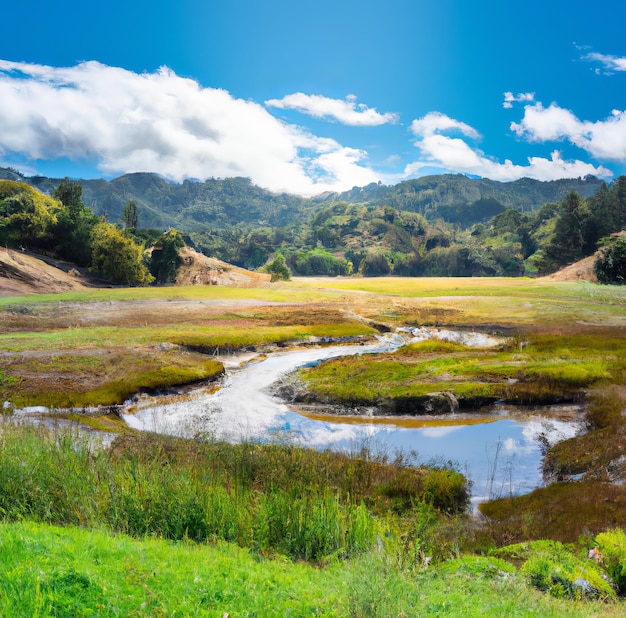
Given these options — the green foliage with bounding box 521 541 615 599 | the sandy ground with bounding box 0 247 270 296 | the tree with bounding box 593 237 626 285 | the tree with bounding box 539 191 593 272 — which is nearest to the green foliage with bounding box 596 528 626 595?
the green foliage with bounding box 521 541 615 599

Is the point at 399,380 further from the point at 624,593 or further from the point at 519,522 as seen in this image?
the point at 624,593

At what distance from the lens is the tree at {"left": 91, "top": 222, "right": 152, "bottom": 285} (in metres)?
65.9

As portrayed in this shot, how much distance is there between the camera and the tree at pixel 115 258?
65938 mm

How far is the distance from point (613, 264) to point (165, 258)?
66.5m

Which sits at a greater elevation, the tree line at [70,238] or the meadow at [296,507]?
the tree line at [70,238]

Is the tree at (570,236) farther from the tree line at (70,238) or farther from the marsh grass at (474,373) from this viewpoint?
the tree line at (70,238)

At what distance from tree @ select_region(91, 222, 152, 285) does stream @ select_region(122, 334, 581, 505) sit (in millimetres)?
46005

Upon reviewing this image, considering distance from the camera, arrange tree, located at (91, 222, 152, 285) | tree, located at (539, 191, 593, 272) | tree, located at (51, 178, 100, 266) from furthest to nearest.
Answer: tree, located at (539, 191, 593, 272) < tree, located at (51, 178, 100, 266) < tree, located at (91, 222, 152, 285)

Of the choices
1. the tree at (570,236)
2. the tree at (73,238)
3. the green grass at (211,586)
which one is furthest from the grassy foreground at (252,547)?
the tree at (570,236)

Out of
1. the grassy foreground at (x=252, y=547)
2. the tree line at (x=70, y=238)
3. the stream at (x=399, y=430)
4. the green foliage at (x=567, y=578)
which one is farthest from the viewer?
the tree line at (x=70, y=238)

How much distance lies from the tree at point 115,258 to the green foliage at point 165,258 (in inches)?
552

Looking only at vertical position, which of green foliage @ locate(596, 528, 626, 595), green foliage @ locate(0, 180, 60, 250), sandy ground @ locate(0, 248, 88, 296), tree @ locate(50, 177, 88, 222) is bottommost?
green foliage @ locate(596, 528, 626, 595)

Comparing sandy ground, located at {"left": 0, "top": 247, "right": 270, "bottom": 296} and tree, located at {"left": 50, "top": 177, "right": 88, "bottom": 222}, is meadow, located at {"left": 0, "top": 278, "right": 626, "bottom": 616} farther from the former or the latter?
tree, located at {"left": 50, "top": 177, "right": 88, "bottom": 222}

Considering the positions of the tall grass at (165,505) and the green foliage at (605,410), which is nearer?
the tall grass at (165,505)
